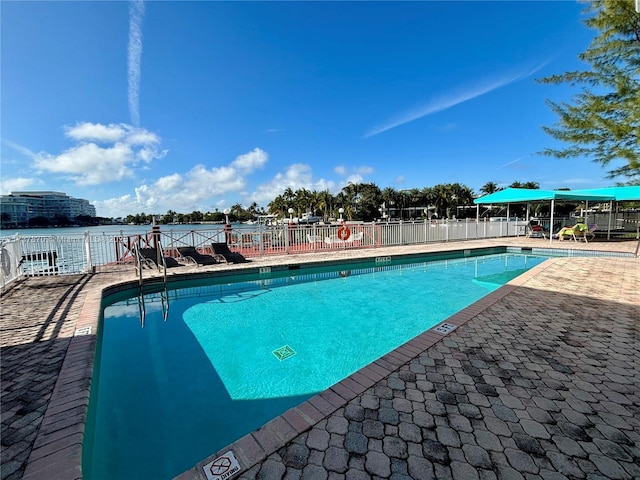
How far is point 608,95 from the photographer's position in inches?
320

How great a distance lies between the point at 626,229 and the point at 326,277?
23.4 metres

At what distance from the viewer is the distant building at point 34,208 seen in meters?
29.0

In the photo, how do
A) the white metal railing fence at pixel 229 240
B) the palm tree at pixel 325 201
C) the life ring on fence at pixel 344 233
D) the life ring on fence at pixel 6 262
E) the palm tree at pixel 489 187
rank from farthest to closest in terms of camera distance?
the palm tree at pixel 489 187 → the palm tree at pixel 325 201 → the life ring on fence at pixel 344 233 → the white metal railing fence at pixel 229 240 → the life ring on fence at pixel 6 262

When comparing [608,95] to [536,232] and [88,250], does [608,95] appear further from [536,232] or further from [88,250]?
[88,250]

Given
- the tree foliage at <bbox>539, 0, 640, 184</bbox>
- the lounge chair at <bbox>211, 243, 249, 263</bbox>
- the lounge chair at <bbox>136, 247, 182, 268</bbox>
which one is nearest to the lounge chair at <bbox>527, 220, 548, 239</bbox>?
the tree foliage at <bbox>539, 0, 640, 184</bbox>

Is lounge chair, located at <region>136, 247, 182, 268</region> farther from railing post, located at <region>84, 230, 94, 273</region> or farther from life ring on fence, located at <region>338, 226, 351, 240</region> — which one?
life ring on fence, located at <region>338, 226, 351, 240</region>

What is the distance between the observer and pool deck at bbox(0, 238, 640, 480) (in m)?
1.56

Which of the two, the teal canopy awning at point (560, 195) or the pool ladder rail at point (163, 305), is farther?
the teal canopy awning at point (560, 195)

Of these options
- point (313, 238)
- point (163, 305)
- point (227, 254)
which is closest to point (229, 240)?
point (227, 254)

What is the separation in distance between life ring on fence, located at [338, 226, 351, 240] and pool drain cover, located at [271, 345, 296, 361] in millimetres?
8107

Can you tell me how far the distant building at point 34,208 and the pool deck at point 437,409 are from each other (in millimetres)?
36684

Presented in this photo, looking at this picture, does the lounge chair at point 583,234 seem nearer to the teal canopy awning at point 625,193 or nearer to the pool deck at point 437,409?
the teal canopy awning at point 625,193

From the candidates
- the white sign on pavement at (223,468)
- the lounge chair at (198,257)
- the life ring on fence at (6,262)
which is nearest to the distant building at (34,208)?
the life ring on fence at (6,262)

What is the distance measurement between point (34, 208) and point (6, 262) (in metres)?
39.3
